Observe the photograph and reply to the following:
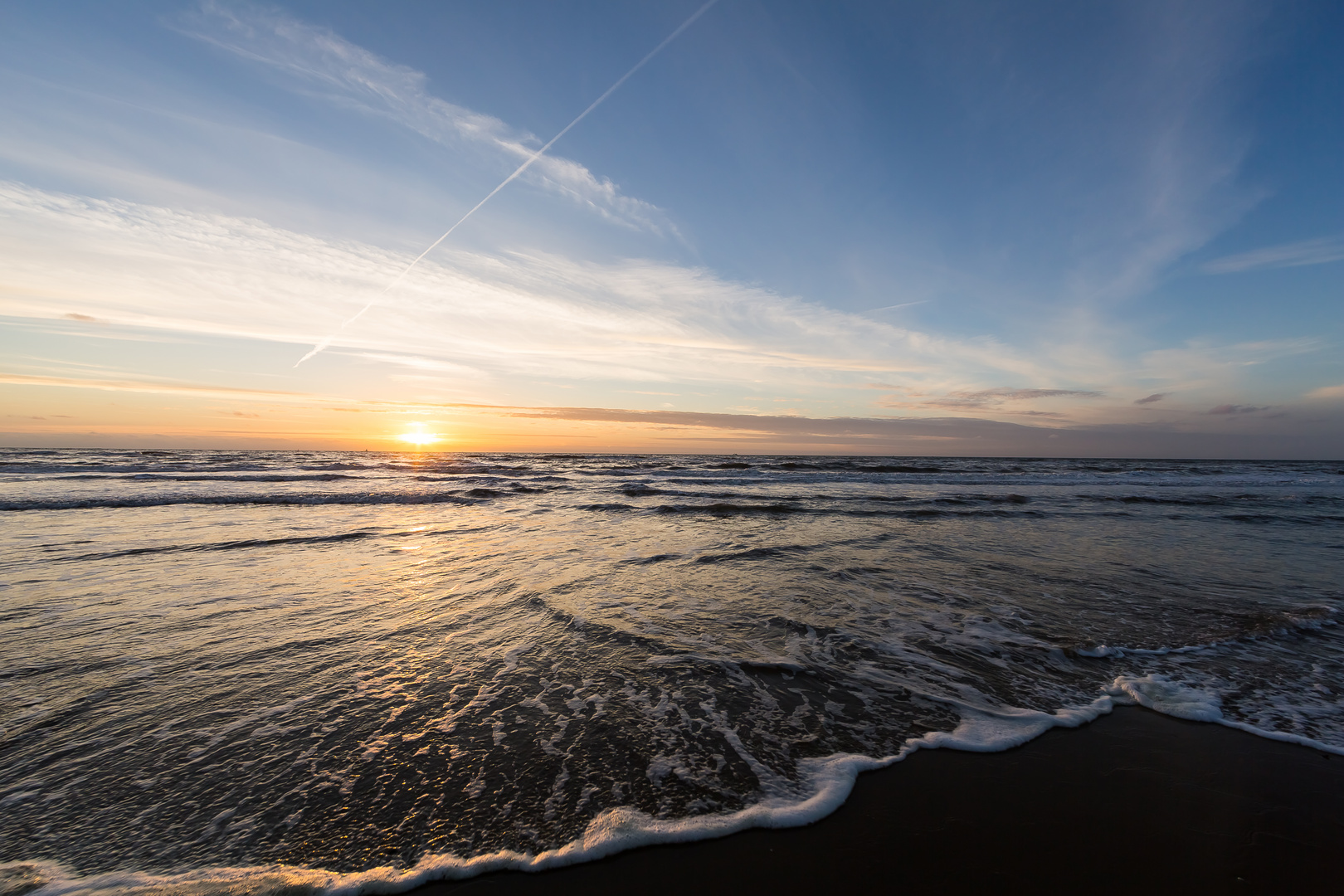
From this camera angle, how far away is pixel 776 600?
793 cm

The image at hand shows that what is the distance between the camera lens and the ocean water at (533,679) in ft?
10.4

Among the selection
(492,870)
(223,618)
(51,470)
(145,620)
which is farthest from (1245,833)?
(51,470)

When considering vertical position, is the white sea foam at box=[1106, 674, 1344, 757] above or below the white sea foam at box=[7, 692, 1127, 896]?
below

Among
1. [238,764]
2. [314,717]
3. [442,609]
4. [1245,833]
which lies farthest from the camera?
[442,609]

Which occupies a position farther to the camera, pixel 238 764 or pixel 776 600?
pixel 776 600

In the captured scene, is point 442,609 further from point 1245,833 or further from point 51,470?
point 51,470

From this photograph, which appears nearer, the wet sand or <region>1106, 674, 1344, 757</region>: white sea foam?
the wet sand

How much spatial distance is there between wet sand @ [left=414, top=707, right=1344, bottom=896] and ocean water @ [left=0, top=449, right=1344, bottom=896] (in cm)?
18

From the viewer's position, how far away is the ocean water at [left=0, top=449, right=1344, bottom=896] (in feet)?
10.4

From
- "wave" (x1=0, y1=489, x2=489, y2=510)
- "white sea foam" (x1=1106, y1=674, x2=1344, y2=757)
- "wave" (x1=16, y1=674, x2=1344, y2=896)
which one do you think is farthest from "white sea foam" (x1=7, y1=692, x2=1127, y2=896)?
"wave" (x1=0, y1=489, x2=489, y2=510)

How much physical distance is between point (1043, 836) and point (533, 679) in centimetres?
413

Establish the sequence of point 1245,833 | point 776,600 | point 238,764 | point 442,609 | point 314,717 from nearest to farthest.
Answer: point 1245,833
point 238,764
point 314,717
point 442,609
point 776,600

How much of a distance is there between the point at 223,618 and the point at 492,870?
19.6 feet

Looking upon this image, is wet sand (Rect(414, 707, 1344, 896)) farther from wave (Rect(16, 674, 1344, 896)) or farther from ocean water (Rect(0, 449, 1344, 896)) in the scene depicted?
ocean water (Rect(0, 449, 1344, 896))
